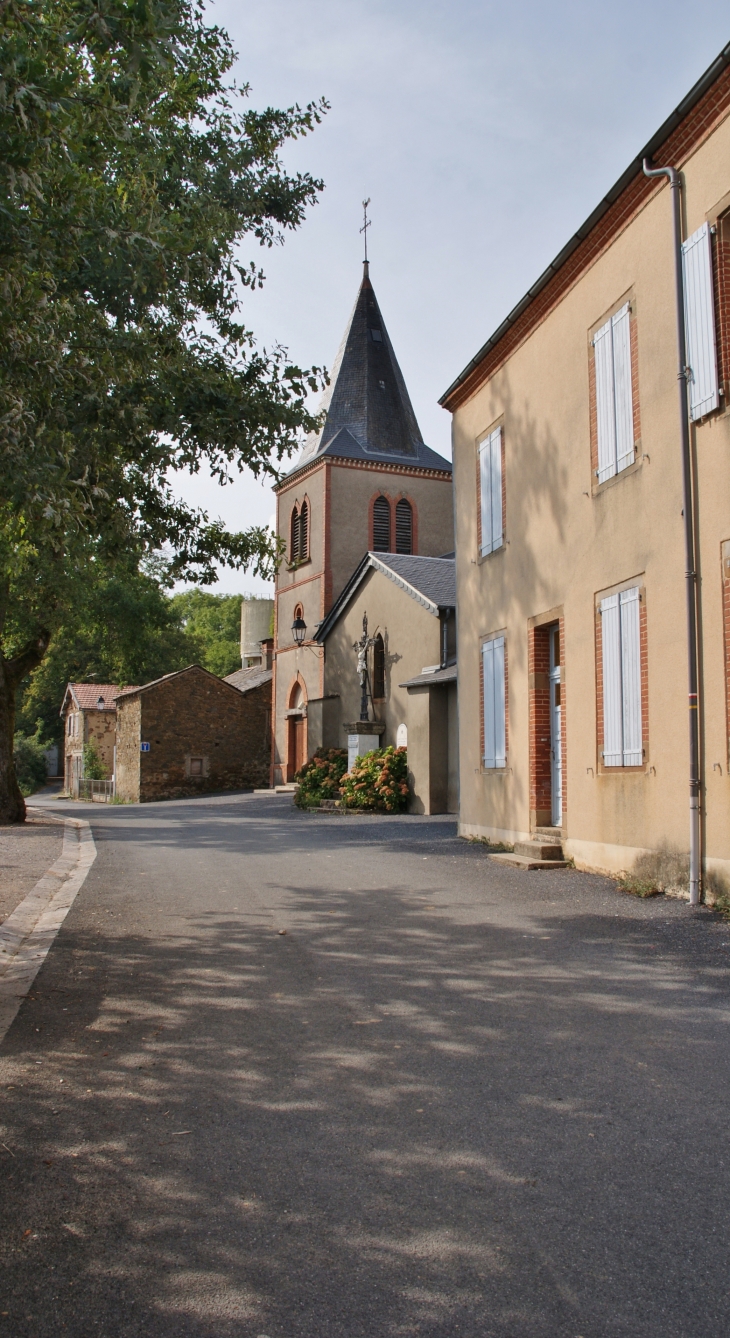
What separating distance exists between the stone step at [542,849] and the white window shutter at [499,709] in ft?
6.51

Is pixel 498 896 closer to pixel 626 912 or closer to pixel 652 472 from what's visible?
pixel 626 912

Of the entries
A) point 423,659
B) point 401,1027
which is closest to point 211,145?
point 401,1027

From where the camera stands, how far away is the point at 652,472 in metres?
9.65

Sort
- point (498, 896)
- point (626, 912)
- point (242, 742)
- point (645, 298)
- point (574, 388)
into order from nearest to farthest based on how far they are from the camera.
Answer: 1. point (626, 912)
2. point (498, 896)
3. point (645, 298)
4. point (574, 388)
5. point (242, 742)

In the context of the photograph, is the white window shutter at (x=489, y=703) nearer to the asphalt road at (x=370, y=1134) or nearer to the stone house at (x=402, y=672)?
the stone house at (x=402, y=672)

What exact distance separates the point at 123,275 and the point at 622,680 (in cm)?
582

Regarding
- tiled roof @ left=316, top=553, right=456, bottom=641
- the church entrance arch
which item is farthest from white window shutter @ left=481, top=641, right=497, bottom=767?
the church entrance arch

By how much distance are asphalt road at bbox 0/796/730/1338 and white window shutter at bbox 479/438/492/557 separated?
26.2ft

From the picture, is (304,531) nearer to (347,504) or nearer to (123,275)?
(347,504)

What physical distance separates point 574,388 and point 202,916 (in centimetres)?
711

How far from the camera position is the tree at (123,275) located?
554 cm

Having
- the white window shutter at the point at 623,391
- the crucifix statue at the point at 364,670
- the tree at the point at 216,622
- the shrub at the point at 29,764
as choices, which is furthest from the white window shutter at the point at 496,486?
the tree at the point at 216,622

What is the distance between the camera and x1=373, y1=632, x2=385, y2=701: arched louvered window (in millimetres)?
26928

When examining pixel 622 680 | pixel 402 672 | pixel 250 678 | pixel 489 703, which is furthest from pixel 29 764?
pixel 622 680
